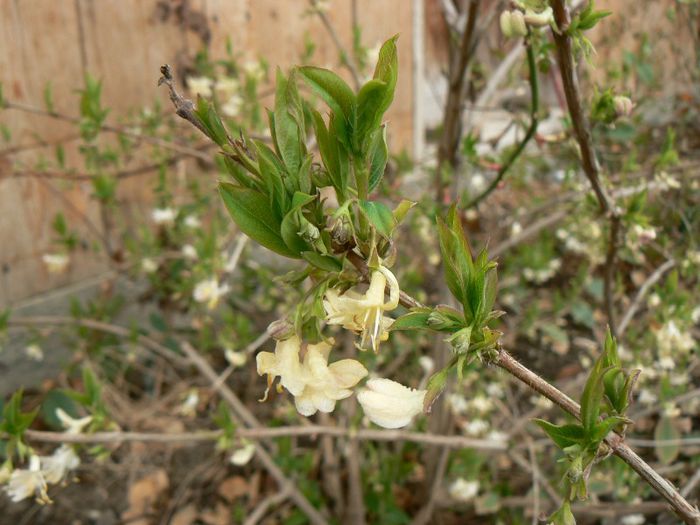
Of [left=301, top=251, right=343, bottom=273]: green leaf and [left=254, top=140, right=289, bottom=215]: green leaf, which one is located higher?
[left=254, top=140, right=289, bottom=215]: green leaf

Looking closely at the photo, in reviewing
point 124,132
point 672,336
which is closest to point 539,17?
point 672,336

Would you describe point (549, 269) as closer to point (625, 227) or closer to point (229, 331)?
point (229, 331)

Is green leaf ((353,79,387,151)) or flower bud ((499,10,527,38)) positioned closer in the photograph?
green leaf ((353,79,387,151))

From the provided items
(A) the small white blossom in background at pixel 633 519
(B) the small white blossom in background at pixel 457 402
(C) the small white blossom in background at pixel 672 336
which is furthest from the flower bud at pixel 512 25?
(A) the small white blossom in background at pixel 633 519

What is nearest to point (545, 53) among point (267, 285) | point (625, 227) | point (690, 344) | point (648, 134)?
point (625, 227)

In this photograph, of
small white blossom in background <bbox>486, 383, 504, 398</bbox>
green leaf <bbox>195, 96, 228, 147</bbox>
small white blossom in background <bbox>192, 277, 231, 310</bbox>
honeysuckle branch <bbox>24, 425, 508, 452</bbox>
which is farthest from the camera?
small white blossom in background <bbox>486, 383, 504, 398</bbox>

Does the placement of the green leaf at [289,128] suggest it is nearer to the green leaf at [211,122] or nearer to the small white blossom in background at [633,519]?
the green leaf at [211,122]

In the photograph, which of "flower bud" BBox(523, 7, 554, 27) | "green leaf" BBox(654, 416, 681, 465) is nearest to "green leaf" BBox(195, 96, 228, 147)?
"flower bud" BBox(523, 7, 554, 27)

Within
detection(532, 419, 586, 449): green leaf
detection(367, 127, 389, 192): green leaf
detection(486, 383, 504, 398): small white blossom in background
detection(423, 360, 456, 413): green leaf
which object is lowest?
detection(486, 383, 504, 398): small white blossom in background

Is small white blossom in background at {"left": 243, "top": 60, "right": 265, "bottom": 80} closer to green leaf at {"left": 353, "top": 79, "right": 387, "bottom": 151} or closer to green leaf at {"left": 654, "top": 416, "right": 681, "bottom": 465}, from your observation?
green leaf at {"left": 654, "top": 416, "right": 681, "bottom": 465}
